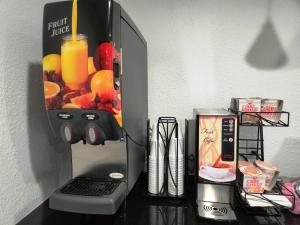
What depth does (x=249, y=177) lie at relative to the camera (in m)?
0.85

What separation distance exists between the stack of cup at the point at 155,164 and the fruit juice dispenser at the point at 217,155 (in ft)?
0.44

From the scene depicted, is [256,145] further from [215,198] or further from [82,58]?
[82,58]

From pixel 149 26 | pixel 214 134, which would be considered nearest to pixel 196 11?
pixel 149 26

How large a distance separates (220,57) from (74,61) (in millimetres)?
731

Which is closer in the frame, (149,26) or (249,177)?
(249,177)

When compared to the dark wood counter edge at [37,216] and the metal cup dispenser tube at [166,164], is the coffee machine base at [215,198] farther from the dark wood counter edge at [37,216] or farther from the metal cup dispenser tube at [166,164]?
the dark wood counter edge at [37,216]

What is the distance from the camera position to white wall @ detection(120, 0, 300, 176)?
1.11 m

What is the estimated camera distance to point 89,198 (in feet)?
2.23

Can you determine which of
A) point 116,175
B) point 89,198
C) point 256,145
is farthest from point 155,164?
point 256,145

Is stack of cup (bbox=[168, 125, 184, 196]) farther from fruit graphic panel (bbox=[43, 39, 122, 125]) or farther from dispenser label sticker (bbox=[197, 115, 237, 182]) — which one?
fruit graphic panel (bbox=[43, 39, 122, 125])

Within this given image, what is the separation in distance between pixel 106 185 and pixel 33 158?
0.98ft

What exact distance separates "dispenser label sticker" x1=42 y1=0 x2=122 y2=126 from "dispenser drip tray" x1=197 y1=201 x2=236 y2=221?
41 centimetres

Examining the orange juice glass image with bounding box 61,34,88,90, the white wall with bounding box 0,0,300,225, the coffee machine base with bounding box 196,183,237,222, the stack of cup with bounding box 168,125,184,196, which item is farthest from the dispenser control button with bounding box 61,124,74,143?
the coffee machine base with bounding box 196,183,237,222

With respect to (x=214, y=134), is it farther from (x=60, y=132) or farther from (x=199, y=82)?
(x=60, y=132)
